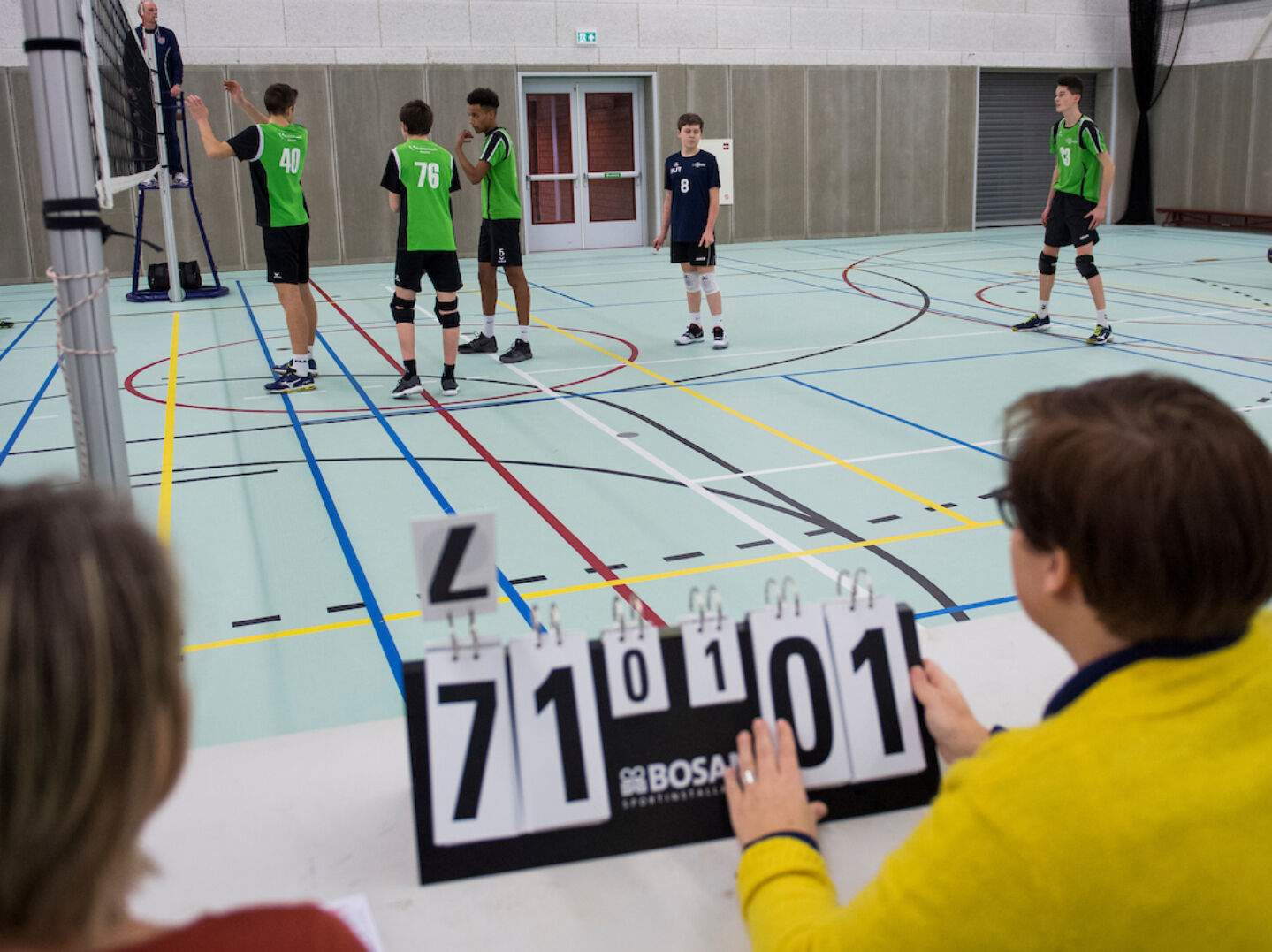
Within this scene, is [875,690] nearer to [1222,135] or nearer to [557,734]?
[557,734]

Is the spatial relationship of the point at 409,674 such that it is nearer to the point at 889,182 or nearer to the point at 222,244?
the point at 222,244

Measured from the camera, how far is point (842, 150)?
17391mm

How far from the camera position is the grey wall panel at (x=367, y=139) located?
1468 cm

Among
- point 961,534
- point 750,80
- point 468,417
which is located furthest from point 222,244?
point 961,534

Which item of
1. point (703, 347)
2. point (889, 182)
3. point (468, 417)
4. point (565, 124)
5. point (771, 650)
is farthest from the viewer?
point (889, 182)

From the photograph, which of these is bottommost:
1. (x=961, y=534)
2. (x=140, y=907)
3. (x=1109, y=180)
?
(x=961, y=534)

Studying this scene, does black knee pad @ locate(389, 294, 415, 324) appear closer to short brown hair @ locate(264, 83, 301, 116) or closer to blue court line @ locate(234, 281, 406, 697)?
blue court line @ locate(234, 281, 406, 697)

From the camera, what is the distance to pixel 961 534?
14.2 feet

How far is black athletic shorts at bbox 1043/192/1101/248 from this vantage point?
815cm

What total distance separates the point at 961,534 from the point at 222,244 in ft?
41.6

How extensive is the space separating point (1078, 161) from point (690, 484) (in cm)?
483

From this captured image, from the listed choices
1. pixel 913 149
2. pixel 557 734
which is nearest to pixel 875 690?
pixel 557 734

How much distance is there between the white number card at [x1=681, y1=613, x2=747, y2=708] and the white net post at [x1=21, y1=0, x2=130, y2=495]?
1.04 m

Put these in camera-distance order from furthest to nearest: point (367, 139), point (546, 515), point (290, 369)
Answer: point (367, 139) < point (290, 369) < point (546, 515)
